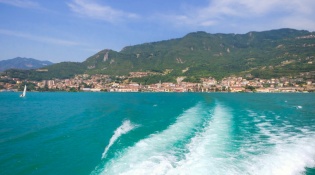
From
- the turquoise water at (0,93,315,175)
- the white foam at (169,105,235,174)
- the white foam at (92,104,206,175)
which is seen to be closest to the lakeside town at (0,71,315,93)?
the turquoise water at (0,93,315,175)

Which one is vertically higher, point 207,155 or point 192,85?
point 192,85

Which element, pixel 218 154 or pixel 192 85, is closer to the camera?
pixel 218 154

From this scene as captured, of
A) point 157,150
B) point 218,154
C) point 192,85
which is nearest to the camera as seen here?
point 218,154

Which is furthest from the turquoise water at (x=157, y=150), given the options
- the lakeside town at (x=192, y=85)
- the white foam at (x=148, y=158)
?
the lakeside town at (x=192, y=85)

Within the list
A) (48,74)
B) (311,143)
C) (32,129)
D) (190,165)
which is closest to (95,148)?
(190,165)

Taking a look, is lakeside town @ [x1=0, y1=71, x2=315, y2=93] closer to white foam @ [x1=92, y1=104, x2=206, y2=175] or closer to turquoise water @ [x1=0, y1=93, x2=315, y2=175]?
turquoise water @ [x1=0, y1=93, x2=315, y2=175]

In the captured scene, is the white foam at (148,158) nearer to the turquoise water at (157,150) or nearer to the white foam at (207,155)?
the turquoise water at (157,150)

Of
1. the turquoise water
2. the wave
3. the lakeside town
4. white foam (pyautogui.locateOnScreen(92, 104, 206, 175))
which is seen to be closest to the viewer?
white foam (pyautogui.locateOnScreen(92, 104, 206, 175))

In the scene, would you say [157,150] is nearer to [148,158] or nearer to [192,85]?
[148,158]

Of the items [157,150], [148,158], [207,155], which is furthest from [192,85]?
[148,158]

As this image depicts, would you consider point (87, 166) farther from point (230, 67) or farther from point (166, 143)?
point (230, 67)
